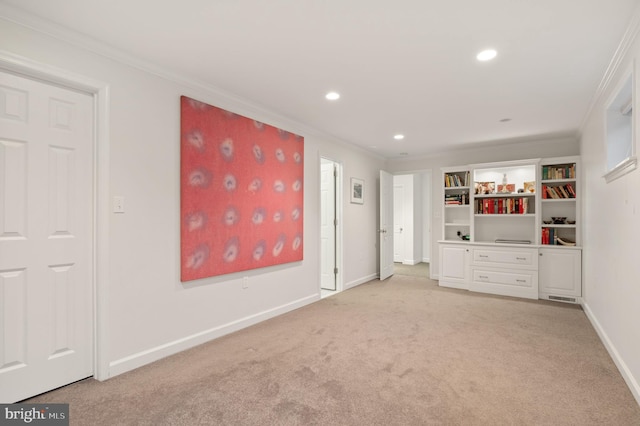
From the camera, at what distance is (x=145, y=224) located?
2.59 m

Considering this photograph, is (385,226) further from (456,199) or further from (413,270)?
(413,270)

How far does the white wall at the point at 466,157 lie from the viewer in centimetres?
505

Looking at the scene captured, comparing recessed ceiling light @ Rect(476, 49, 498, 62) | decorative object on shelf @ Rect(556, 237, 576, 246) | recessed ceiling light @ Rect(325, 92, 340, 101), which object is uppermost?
recessed ceiling light @ Rect(476, 49, 498, 62)

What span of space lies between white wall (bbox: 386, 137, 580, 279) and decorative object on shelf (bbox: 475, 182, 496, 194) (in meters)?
0.45

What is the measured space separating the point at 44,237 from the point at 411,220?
7.36m

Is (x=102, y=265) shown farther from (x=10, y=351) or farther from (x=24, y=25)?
(x=24, y=25)

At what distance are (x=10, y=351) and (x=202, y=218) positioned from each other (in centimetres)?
151

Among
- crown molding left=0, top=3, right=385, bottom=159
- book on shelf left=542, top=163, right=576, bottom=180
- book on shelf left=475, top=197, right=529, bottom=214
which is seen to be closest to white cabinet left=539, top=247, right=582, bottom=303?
book on shelf left=475, top=197, right=529, bottom=214

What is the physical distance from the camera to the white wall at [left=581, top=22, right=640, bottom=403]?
212 centimetres

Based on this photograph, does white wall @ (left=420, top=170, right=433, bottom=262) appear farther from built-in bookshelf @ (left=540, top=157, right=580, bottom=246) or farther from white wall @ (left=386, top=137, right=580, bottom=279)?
built-in bookshelf @ (left=540, top=157, right=580, bottom=246)

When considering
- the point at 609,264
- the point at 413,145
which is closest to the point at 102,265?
the point at 609,264

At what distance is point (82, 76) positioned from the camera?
7.34 ft

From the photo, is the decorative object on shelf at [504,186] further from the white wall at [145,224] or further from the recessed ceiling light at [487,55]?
the white wall at [145,224]

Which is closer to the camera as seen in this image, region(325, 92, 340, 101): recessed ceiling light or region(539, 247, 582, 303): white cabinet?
region(325, 92, 340, 101): recessed ceiling light
